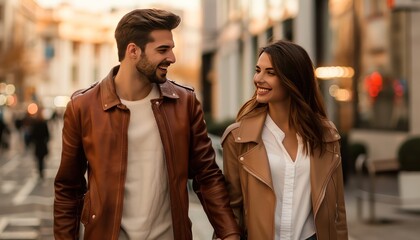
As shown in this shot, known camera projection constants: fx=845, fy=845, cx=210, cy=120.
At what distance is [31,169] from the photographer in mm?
25281

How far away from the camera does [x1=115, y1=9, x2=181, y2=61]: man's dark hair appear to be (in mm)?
3750

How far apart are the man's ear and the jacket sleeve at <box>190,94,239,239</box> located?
37cm

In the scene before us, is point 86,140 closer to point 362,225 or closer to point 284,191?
point 284,191

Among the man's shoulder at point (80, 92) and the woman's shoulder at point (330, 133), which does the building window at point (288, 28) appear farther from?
the man's shoulder at point (80, 92)

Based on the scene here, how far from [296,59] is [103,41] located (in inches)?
6359

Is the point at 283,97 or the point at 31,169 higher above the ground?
the point at 283,97

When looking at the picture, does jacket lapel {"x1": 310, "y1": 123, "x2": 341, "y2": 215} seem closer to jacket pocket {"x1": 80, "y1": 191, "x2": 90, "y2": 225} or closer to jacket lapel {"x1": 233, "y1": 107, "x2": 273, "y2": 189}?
jacket lapel {"x1": 233, "y1": 107, "x2": 273, "y2": 189}

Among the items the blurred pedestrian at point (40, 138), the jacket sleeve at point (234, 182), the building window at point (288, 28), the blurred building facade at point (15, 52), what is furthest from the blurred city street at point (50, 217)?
the blurred building facade at point (15, 52)

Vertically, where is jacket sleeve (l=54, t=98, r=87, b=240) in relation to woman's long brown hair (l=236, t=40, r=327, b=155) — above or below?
below

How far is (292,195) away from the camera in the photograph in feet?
12.6

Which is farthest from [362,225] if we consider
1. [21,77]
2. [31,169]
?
[21,77]

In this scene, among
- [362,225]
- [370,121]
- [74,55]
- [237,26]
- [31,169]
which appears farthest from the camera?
[74,55]

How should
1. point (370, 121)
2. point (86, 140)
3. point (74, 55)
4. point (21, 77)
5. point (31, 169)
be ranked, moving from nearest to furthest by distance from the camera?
point (86, 140)
point (370, 121)
point (31, 169)
point (21, 77)
point (74, 55)

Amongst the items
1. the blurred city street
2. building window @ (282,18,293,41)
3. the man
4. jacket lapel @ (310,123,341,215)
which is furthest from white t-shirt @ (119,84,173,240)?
building window @ (282,18,293,41)
